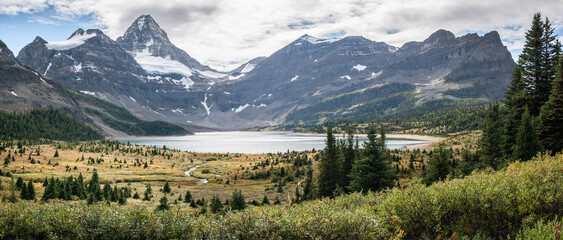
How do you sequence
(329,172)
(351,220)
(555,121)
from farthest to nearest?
(329,172) < (555,121) < (351,220)

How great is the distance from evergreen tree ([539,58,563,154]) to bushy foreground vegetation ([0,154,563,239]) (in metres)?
31.8

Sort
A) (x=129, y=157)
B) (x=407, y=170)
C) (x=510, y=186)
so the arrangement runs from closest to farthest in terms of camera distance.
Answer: (x=510, y=186), (x=407, y=170), (x=129, y=157)

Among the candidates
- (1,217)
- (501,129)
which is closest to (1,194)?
(1,217)

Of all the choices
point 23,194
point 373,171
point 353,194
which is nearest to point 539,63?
point 373,171

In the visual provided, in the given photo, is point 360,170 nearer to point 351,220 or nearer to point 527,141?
point 527,141

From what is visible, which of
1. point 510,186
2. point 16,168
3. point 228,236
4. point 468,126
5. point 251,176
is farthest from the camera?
point 468,126

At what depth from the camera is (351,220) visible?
428 inches

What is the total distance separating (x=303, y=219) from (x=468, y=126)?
193 m

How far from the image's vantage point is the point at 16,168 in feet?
222

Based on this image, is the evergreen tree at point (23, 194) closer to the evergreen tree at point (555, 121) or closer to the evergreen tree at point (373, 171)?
the evergreen tree at point (373, 171)

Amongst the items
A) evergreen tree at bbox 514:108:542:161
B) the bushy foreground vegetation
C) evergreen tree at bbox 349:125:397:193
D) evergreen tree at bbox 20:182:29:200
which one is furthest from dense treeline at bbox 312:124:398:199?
evergreen tree at bbox 20:182:29:200

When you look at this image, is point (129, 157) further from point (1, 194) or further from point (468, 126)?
point (468, 126)

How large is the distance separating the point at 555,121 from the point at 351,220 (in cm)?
4207

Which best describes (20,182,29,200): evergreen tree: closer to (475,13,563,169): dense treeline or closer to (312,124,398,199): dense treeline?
(312,124,398,199): dense treeline
